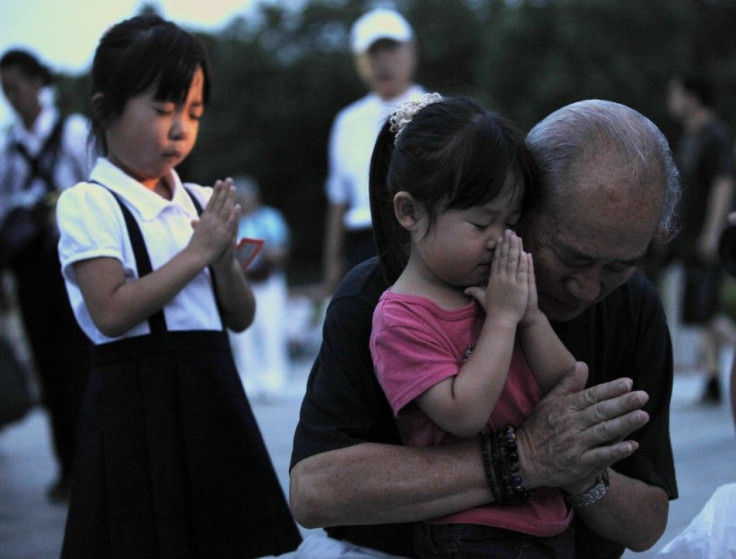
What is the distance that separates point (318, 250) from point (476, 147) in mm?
42801

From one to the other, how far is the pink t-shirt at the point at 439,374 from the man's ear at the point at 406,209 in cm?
13

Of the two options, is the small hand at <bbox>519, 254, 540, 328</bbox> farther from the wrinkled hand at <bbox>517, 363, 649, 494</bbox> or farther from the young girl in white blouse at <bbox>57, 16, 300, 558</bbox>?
the young girl in white blouse at <bbox>57, 16, 300, 558</bbox>

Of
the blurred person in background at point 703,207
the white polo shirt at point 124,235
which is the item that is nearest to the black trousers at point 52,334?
the white polo shirt at point 124,235

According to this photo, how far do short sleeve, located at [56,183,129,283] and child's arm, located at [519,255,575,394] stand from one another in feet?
3.54

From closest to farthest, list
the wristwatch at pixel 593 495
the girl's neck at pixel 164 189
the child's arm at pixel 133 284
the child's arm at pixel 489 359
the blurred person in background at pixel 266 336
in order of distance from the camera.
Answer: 1. the child's arm at pixel 489 359
2. the wristwatch at pixel 593 495
3. the child's arm at pixel 133 284
4. the girl's neck at pixel 164 189
5. the blurred person in background at pixel 266 336

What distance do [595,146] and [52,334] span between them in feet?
12.2

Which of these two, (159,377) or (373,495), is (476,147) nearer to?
(373,495)

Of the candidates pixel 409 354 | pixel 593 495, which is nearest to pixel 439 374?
pixel 409 354

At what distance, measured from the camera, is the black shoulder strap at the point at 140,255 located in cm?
261

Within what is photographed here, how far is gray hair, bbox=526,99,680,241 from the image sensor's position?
198 centimetres

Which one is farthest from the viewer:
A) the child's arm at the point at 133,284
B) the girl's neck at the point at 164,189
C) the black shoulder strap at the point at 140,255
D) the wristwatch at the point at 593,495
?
the girl's neck at the point at 164,189

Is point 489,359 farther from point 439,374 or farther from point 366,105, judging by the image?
point 366,105

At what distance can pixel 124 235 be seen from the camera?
8.54 feet

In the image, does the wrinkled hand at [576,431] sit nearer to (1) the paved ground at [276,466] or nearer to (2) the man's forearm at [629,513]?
(2) the man's forearm at [629,513]
